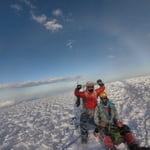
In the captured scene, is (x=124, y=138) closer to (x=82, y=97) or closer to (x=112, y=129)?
(x=112, y=129)

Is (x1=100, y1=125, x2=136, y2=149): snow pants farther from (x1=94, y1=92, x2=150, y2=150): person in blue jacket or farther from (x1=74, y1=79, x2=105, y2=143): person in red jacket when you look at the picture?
(x1=74, y1=79, x2=105, y2=143): person in red jacket

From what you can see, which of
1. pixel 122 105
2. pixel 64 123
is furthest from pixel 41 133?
pixel 122 105

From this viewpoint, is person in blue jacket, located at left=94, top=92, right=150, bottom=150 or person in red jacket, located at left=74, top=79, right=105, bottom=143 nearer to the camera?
person in blue jacket, located at left=94, top=92, right=150, bottom=150

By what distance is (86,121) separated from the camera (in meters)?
16.8

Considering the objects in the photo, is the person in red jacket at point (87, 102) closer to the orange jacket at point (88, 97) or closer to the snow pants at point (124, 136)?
the orange jacket at point (88, 97)

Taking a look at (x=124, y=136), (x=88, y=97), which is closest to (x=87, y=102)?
(x=88, y=97)

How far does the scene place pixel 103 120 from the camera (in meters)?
13.9

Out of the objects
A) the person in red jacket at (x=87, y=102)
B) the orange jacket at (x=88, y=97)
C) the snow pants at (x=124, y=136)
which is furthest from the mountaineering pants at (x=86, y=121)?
the snow pants at (x=124, y=136)

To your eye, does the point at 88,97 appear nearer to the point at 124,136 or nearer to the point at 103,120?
the point at 103,120

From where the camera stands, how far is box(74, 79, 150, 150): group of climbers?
12.0 m

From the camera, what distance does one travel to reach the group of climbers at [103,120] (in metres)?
12.0

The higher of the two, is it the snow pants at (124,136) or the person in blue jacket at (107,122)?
the person in blue jacket at (107,122)

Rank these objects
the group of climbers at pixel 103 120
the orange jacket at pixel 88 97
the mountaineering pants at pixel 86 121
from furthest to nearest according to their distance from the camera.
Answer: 1. the orange jacket at pixel 88 97
2. the mountaineering pants at pixel 86 121
3. the group of climbers at pixel 103 120

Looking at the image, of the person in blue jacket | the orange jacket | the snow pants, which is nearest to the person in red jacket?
the orange jacket
